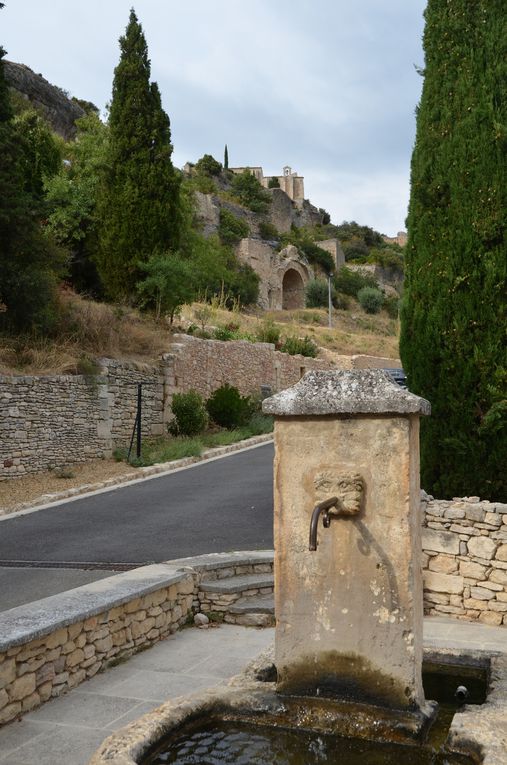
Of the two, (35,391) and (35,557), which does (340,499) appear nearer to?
(35,557)

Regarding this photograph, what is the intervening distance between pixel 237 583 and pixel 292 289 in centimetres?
4754

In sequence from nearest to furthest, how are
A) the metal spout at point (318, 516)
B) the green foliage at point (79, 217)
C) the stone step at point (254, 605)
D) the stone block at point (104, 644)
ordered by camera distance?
the metal spout at point (318, 516)
the stone block at point (104, 644)
the stone step at point (254, 605)
the green foliage at point (79, 217)

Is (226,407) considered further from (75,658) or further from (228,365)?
(75,658)

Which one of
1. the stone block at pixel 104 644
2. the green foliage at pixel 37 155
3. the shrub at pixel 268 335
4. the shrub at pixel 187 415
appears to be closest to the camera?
the stone block at pixel 104 644

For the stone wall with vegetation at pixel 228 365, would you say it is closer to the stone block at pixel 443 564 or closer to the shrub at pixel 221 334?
the shrub at pixel 221 334

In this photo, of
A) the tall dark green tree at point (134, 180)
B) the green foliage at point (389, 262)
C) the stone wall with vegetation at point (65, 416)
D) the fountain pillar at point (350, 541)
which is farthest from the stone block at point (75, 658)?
the green foliage at point (389, 262)

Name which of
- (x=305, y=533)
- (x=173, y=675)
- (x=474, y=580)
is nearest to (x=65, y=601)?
(x=173, y=675)

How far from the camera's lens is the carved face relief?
3.60 metres

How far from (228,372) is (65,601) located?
1762cm

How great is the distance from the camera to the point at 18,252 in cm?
Answer: 1442

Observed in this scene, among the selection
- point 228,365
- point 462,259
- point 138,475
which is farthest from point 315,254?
point 462,259

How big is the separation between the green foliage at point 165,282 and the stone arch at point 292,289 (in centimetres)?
3154

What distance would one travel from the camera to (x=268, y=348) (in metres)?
25.3

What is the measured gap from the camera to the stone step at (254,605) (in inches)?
244
